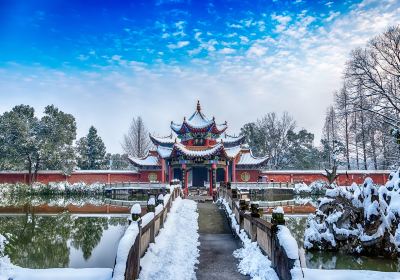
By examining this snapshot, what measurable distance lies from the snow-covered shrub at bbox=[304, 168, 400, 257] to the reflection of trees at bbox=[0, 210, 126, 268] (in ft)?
26.2

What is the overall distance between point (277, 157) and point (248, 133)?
23.6ft

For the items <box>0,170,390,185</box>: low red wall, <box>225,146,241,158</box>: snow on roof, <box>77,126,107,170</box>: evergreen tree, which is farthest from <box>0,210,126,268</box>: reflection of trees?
<box>77,126,107,170</box>: evergreen tree

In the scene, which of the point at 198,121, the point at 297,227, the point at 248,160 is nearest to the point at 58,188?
the point at 198,121

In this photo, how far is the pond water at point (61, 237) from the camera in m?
10.5

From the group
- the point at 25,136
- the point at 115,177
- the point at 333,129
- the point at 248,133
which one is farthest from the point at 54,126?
the point at 333,129

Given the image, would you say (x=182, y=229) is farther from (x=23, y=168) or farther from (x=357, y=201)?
(x=23, y=168)

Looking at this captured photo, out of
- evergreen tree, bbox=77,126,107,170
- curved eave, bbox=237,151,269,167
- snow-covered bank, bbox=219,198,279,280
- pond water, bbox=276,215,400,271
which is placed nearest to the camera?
snow-covered bank, bbox=219,198,279,280

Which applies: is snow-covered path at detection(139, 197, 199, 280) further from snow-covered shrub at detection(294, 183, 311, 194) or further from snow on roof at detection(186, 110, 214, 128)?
snow-covered shrub at detection(294, 183, 311, 194)

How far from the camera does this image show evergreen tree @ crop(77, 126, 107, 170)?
47.8 metres

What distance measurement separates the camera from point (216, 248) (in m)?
9.60

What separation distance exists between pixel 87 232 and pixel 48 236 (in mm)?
1619

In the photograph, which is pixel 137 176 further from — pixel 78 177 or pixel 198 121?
pixel 198 121

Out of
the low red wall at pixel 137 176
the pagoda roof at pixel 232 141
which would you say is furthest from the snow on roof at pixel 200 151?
the pagoda roof at pixel 232 141

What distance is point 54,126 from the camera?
40.5 metres
